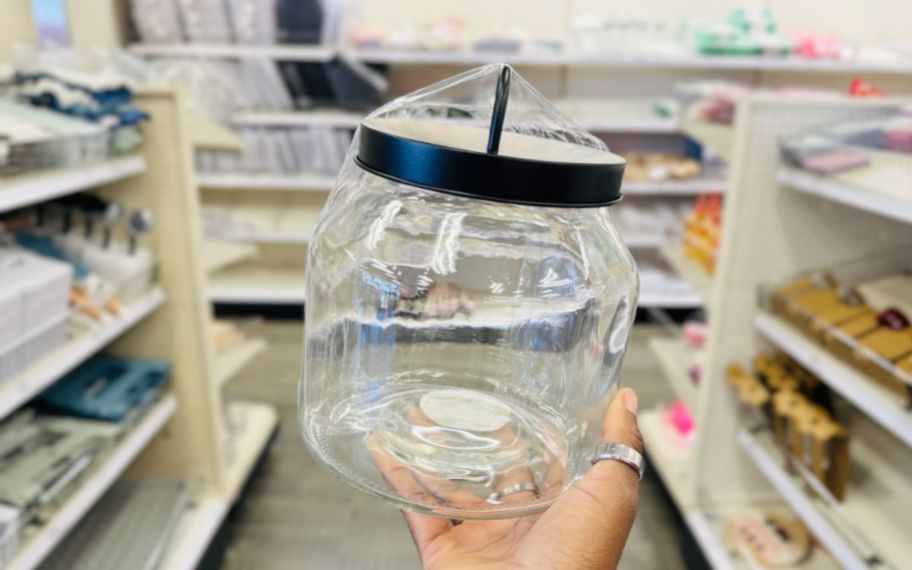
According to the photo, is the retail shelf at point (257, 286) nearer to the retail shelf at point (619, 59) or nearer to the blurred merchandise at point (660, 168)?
the retail shelf at point (619, 59)

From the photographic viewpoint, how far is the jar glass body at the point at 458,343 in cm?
82

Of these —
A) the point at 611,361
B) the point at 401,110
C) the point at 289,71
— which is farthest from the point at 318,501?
the point at 289,71

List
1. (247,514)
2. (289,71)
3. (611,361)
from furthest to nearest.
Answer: (289,71), (247,514), (611,361)

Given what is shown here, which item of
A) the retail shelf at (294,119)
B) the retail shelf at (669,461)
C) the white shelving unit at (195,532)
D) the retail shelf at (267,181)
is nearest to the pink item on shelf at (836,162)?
the retail shelf at (669,461)

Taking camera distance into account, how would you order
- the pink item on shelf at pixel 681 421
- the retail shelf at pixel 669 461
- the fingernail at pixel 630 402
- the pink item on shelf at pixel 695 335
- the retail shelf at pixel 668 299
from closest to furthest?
the fingernail at pixel 630 402 → the retail shelf at pixel 669 461 → the pink item on shelf at pixel 681 421 → the pink item on shelf at pixel 695 335 → the retail shelf at pixel 668 299

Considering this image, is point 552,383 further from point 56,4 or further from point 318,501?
point 56,4

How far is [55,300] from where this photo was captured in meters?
1.38

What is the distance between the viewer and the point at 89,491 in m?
1.48

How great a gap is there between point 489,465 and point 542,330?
23cm

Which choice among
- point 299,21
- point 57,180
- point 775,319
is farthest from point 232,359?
point 299,21

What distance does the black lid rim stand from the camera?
60 cm

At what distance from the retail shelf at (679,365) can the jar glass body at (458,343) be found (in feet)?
3.92

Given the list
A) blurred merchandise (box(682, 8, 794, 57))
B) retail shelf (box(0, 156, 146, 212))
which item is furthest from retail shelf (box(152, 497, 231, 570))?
blurred merchandise (box(682, 8, 794, 57))

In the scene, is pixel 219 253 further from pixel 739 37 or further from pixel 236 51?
pixel 739 37
